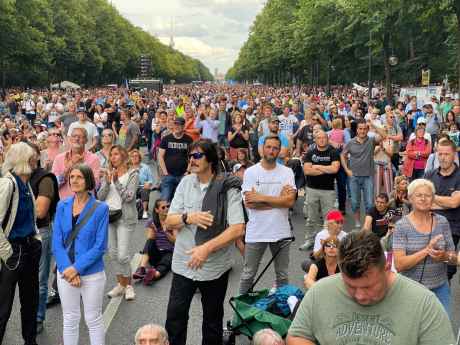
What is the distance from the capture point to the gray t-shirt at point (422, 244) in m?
4.48

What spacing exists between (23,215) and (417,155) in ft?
26.6

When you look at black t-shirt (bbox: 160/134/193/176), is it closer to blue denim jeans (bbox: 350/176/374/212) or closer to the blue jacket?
blue denim jeans (bbox: 350/176/374/212)

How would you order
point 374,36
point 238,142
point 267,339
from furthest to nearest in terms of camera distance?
point 374,36 < point 238,142 < point 267,339

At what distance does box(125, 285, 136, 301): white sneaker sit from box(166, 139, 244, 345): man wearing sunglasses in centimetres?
241

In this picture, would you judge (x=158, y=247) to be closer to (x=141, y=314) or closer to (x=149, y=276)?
(x=149, y=276)

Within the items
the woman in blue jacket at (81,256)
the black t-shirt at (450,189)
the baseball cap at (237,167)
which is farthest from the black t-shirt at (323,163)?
the woman in blue jacket at (81,256)

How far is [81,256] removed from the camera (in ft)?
15.7

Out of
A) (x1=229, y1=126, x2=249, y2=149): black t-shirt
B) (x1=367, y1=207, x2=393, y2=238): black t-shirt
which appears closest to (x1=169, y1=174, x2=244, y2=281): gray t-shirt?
(x1=367, y1=207, x2=393, y2=238): black t-shirt

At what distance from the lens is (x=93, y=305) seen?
4.83 meters

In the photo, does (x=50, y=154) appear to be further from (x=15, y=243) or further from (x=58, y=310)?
(x=15, y=243)

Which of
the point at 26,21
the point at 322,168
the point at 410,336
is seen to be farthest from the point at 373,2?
the point at 26,21

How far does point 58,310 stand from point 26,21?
4774cm

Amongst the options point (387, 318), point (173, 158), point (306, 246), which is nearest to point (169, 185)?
point (173, 158)

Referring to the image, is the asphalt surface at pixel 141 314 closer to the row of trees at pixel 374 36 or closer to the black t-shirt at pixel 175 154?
the black t-shirt at pixel 175 154
